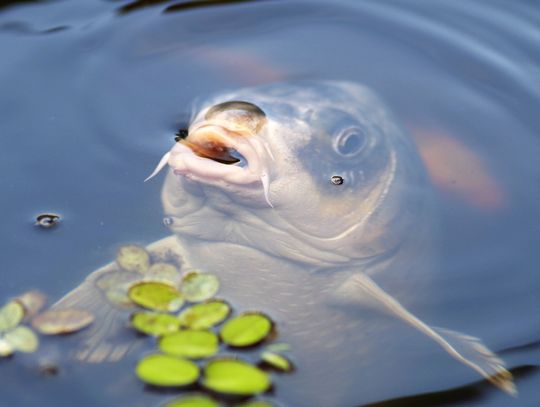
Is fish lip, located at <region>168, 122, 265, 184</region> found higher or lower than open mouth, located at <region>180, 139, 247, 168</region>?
lower

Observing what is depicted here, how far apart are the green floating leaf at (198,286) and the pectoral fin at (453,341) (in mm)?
577

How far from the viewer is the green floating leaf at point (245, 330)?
2.82 meters

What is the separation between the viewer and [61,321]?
9.56 ft

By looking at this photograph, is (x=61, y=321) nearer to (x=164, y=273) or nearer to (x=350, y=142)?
(x=164, y=273)

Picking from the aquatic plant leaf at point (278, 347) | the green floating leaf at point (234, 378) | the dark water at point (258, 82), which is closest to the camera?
the green floating leaf at point (234, 378)

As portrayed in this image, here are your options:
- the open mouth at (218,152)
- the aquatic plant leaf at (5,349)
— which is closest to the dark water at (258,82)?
the aquatic plant leaf at (5,349)

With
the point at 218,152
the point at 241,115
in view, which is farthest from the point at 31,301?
the point at 241,115

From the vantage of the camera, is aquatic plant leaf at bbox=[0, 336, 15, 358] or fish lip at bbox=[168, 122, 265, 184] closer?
aquatic plant leaf at bbox=[0, 336, 15, 358]

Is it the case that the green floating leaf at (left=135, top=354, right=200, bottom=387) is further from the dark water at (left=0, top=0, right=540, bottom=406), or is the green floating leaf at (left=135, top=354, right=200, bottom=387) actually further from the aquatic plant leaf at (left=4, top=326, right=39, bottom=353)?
the aquatic plant leaf at (left=4, top=326, right=39, bottom=353)

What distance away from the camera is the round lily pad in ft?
9.46

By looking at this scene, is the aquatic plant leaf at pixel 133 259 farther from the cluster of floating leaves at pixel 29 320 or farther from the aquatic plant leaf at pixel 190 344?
the aquatic plant leaf at pixel 190 344

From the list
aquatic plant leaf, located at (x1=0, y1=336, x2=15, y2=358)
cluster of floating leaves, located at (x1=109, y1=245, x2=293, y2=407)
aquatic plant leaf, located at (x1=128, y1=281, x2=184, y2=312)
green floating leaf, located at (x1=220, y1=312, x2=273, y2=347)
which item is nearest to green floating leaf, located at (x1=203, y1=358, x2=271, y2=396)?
cluster of floating leaves, located at (x1=109, y1=245, x2=293, y2=407)

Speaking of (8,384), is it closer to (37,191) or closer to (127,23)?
(37,191)

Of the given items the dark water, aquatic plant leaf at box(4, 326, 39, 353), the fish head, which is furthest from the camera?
the fish head
